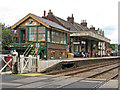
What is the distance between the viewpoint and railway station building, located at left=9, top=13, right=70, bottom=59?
23125mm

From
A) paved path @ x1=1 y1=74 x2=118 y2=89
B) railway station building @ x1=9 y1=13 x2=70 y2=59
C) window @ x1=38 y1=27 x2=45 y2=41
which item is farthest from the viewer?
window @ x1=38 y1=27 x2=45 y2=41

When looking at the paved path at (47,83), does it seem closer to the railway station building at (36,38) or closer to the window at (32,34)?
the railway station building at (36,38)

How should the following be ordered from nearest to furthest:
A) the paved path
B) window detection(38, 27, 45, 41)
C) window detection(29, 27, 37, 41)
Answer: the paved path → window detection(38, 27, 45, 41) → window detection(29, 27, 37, 41)

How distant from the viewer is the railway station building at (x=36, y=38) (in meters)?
23.1

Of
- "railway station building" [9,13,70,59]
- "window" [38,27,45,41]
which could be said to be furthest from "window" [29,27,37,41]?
"window" [38,27,45,41]

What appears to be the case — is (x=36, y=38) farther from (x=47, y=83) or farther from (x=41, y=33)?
(x=47, y=83)

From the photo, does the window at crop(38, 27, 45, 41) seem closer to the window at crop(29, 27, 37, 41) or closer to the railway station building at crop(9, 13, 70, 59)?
the railway station building at crop(9, 13, 70, 59)

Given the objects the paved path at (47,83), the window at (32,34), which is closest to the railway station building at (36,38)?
the window at (32,34)

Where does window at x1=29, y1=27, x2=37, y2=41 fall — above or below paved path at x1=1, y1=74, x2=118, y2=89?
above

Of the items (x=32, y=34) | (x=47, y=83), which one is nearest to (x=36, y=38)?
(x=32, y=34)

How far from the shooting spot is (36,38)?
23.7 metres

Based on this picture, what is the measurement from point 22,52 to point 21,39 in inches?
80.5

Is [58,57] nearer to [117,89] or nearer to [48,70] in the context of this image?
[48,70]

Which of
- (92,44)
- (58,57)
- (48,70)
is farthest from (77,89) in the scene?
(92,44)
